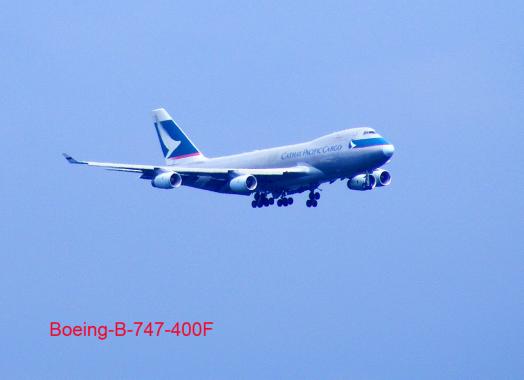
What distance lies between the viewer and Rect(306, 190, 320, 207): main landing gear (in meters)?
82.5

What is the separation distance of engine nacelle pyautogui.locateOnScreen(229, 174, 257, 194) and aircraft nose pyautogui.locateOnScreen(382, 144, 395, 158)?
30.8 ft

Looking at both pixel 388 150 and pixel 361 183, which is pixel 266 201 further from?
pixel 388 150

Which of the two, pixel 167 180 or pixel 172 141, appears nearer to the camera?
pixel 167 180

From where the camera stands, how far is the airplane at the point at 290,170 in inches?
3000

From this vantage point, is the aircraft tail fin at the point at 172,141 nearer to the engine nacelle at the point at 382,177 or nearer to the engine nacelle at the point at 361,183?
the engine nacelle at the point at 361,183

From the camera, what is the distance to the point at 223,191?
3287 inches

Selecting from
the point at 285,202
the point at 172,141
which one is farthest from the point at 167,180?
the point at 172,141

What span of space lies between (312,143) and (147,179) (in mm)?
12337

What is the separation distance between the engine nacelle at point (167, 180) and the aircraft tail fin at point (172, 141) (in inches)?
563

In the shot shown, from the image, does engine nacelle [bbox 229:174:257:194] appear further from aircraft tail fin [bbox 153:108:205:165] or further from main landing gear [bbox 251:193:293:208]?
aircraft tail fin [bbox 153:108:205:165]

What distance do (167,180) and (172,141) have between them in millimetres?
17866

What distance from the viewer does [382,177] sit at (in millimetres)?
81125

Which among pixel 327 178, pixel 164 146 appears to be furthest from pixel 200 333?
pixel 164 146

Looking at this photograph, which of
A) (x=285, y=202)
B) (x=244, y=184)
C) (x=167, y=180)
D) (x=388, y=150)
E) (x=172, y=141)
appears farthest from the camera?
(x=172, y=141)
